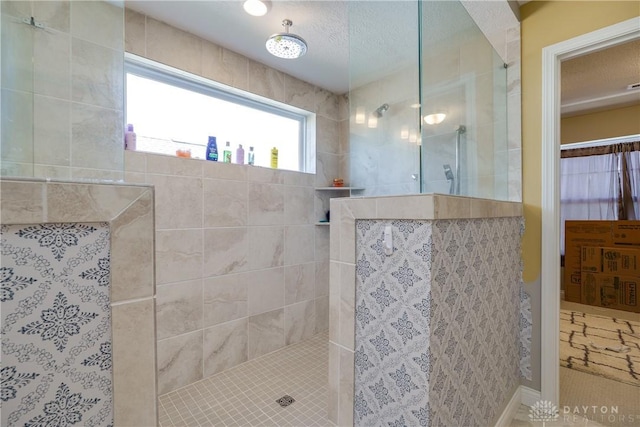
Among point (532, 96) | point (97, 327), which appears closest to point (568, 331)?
point (532, 96)

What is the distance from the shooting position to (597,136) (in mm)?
3781

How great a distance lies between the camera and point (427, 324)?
99 cm

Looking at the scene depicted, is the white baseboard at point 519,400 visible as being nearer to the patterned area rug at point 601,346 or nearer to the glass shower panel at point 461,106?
the patterned area rug at point 601,346

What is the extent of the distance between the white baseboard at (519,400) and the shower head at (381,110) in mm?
1755

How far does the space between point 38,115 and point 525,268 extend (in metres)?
2.34

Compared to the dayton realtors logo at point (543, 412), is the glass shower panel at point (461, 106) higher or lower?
higher

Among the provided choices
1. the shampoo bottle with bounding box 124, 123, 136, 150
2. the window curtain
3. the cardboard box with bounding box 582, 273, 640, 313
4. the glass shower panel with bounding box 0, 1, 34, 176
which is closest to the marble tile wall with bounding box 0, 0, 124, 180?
the glass shower panel with bounding box 0, 1, 34, 176

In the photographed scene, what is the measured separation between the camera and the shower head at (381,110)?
157 centimetres

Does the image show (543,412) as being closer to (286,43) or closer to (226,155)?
(226,155)

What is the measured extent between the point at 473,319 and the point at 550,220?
88 cm

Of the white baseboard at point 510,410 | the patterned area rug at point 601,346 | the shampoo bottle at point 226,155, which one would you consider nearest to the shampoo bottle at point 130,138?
the shampoo bottle at point 226,155

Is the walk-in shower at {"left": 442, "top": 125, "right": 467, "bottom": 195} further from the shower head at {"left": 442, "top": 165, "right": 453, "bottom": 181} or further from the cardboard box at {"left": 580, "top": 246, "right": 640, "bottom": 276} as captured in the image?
the cardboard box at {"left": 580, "top": 246, "right": 640, "bottom": 276}

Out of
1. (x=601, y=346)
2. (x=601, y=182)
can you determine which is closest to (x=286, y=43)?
(x=601, y=346)

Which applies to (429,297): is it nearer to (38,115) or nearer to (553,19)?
(38,115)
